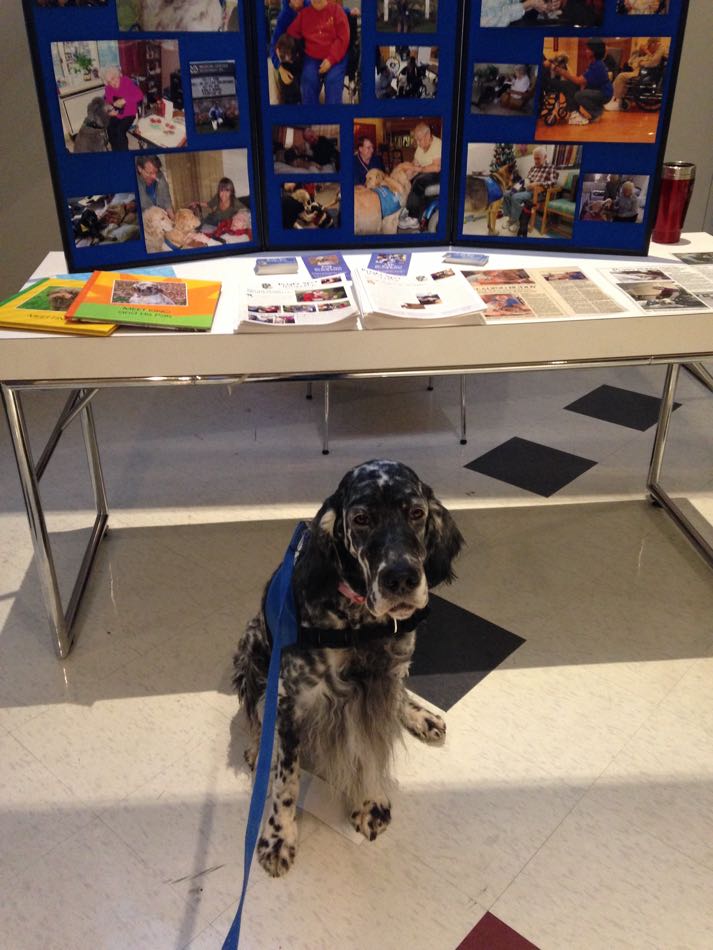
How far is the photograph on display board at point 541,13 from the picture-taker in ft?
6.07

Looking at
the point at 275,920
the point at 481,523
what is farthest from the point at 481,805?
the point at 481,523

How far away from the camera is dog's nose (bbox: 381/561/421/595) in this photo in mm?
1269

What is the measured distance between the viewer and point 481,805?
1.56 m

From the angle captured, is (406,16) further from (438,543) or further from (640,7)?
(438,543)

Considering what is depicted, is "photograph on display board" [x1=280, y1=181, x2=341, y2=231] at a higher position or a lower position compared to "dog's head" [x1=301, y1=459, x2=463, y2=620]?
higher

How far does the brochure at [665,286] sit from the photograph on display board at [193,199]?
36.6 inches

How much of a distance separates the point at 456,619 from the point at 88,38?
157 centimetres

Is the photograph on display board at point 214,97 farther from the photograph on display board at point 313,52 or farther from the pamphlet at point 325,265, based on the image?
the pamphlet at point 325,265

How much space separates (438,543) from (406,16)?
1271mm

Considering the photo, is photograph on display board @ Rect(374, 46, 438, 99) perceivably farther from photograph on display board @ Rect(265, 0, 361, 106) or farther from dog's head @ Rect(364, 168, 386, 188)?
dog's head @ Rect(364, 168, 386, 188)

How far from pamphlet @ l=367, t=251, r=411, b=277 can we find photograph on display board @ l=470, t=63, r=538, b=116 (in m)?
0.40

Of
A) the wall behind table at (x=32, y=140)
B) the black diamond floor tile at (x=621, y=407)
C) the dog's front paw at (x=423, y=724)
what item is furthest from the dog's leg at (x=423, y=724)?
the wall behind table at (x=32, y=140)

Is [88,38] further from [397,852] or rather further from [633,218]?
[397,852]

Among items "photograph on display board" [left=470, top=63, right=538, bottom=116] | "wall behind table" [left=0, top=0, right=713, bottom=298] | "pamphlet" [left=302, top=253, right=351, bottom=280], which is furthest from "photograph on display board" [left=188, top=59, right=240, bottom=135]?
"wall behind table" [left=0, top=0, right=713, bottom=298]
